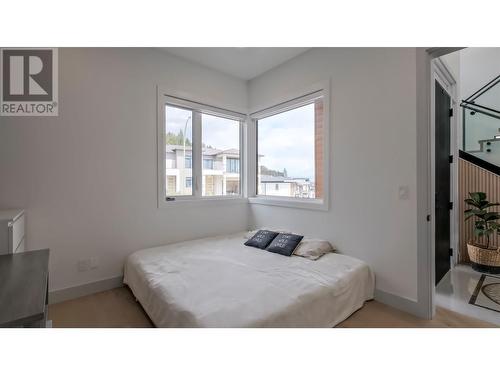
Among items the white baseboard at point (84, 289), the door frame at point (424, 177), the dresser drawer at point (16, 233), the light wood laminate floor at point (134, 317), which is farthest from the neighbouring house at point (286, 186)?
the dresser drawer at point (16, 233)

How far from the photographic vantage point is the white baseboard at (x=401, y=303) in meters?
1.93

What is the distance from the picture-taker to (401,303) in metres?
2.03

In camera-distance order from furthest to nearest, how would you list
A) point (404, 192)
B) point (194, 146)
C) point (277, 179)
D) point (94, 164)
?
point (277, 179), point (194, 146), point (94, 164), point (404, 192)

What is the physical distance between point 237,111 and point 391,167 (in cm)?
234

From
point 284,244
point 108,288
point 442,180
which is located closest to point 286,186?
point 284,244

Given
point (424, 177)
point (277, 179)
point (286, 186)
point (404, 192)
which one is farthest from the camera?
point (277, 179)

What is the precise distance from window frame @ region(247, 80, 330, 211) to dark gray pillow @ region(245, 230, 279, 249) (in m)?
0.49

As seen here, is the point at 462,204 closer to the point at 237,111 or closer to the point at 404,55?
the point at 404,55

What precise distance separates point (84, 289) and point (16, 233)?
90cm

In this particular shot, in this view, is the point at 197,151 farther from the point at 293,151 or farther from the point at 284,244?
the point at 284,244

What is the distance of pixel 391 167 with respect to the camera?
2104 millimetres

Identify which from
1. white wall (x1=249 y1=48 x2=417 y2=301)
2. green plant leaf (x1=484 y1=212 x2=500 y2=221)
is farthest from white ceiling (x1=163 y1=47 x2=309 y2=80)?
green plant leaf (x1=484 y1=212 x2=500 y2=221)

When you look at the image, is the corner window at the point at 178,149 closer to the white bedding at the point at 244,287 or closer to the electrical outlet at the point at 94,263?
the white bedding at the point at 244,287
